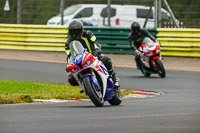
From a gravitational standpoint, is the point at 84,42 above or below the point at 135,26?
above

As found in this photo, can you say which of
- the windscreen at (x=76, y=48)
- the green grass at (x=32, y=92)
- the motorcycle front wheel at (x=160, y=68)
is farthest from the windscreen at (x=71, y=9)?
the windscreen at (x=76, y=48)

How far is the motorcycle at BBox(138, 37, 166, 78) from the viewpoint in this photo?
1881 cm

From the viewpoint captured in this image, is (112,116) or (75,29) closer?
(112,116)

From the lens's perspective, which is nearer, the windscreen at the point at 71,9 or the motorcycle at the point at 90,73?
the motorcycle at the point at 90,73

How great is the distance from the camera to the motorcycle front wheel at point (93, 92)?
10398 mm

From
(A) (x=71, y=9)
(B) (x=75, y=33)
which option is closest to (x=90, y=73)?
(B) (x=75, y=33)

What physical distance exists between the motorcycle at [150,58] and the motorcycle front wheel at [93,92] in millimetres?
8140

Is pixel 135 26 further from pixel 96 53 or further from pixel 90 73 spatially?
pixel 90 73

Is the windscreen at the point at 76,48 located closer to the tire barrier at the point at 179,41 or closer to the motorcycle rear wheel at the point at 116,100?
the motorcycle rear wheel at the point at 116,100

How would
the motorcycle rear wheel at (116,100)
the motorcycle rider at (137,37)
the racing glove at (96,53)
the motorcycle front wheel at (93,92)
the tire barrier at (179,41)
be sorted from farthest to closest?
1. the tire barrier at (179,41)
2. the motorcycle rider at (137,37)
3. the motorcycle rear wheel at (116,100)
4. the racing glove at (96,53)
5. the motorcycle front wheel at (93,92)

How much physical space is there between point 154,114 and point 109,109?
113cm

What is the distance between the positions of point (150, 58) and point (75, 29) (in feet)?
27.4

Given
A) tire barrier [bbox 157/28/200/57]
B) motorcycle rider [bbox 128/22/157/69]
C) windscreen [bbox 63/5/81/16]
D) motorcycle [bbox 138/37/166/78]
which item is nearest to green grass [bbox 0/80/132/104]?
motorcycle [bbox 138/37/166/78]

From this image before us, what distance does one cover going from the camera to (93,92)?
10.4 metres
